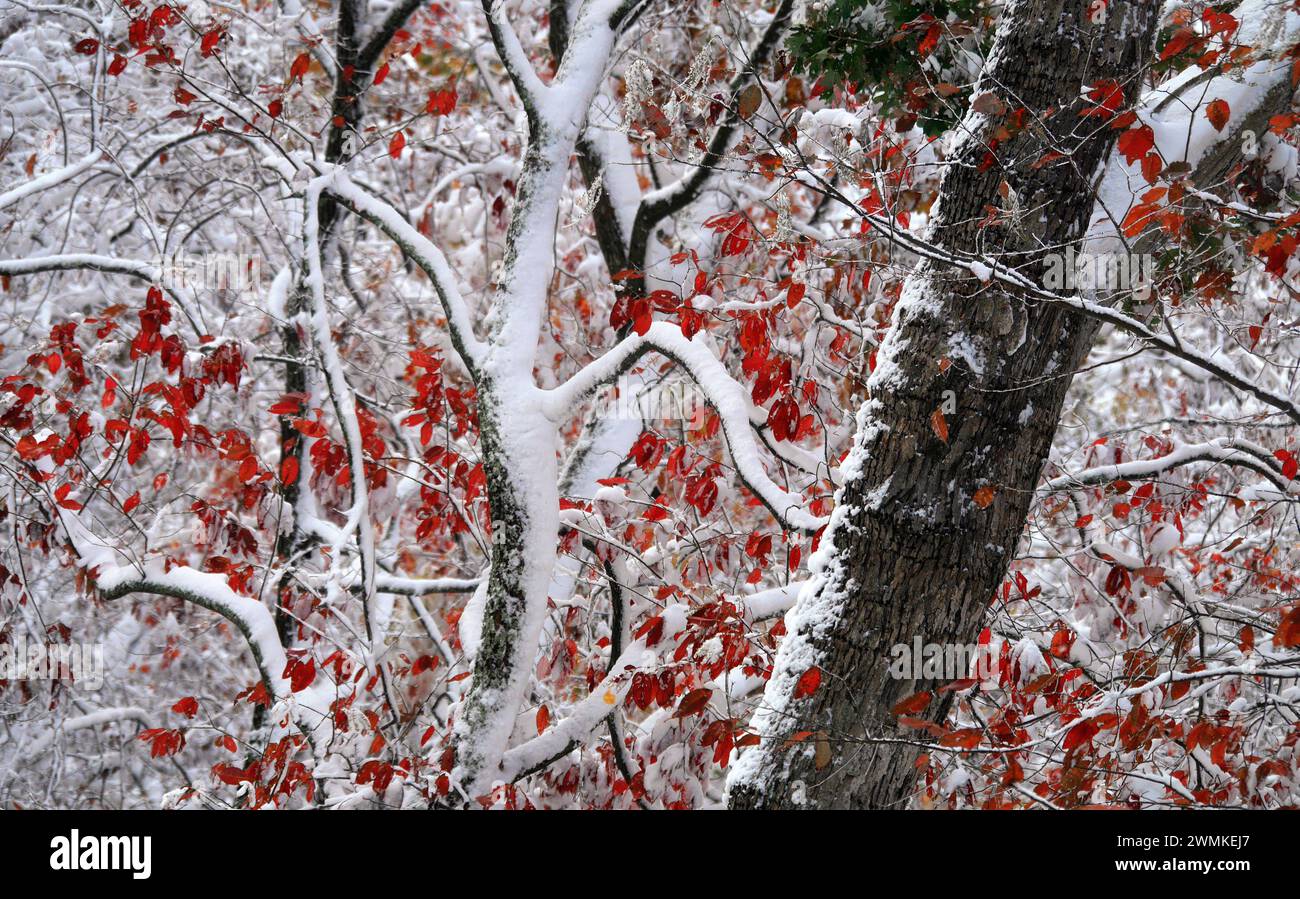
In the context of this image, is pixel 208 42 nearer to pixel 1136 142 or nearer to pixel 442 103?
pixel 442 103

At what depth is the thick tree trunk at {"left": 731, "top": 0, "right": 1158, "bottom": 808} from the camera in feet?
9.16

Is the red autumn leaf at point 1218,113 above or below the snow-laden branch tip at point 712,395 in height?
above

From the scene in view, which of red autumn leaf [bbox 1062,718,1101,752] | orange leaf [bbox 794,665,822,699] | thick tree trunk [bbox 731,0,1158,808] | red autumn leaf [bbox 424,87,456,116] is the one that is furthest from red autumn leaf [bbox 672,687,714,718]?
red autumn leaf [bbox 424,87,456,116]

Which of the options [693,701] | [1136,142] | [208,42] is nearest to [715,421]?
[693,701]

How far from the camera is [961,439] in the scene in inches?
110

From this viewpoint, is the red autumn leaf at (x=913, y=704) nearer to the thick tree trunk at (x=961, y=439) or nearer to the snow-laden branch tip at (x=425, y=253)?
Answer: the thick tree trunk at (x=961, y=439)

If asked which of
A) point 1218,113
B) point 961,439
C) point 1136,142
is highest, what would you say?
point 1218,113

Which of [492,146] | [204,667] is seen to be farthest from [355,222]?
[204,667]

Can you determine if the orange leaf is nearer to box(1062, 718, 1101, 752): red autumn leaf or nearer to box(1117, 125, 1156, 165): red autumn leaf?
box(1062, 718, 1101, 752): red autumn leaf

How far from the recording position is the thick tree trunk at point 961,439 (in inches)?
110

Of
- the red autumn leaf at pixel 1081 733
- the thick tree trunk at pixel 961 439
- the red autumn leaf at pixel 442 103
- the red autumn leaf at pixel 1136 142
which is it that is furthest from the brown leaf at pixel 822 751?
the red autumn leaf at pixel 442 103
